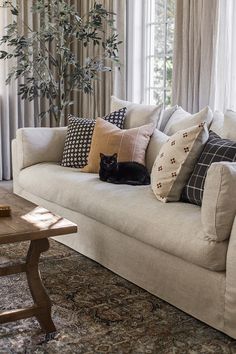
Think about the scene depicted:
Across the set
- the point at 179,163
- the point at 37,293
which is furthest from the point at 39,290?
the point at 179,163

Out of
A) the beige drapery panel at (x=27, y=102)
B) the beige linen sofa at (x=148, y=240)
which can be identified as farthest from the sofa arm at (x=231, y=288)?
the beige drapery panel at (x=27, y=102)

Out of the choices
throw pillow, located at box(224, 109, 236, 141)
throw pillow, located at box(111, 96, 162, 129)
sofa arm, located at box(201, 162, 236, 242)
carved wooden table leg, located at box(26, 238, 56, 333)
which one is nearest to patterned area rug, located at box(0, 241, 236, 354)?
carved wooden table leg, located at box(26, 238, 56, 333)

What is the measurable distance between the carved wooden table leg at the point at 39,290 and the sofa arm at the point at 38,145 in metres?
1.75

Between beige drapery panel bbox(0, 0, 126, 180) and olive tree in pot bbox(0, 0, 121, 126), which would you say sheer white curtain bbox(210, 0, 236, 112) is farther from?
beige drapery panel bbox(0, 0, 126, 180)

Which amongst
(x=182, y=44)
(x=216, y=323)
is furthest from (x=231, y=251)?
(x=182, y=44)

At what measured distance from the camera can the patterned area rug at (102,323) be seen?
2156 mm

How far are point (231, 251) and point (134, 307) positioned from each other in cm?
63

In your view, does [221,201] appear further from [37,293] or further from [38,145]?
[38,145]

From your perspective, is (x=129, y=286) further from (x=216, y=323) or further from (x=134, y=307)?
(x=216, y=323)

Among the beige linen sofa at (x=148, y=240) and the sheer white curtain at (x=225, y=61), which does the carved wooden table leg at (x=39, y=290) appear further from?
the sheer white curtain at (x=225, y=61)

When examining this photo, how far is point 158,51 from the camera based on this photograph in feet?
16.5

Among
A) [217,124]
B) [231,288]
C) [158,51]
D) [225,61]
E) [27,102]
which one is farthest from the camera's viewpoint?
[27,102]

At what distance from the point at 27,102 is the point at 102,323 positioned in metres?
3.77

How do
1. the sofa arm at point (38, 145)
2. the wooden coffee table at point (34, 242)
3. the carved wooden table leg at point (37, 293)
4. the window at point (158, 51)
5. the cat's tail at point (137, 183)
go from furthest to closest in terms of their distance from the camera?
the window at point (158, 51) < the sofa arm at point (38, 145) < the cat's tail at point (137, 183) < the carved wooden table leg at point (37, 293) < the wooden coffee table at point (34, 242)
